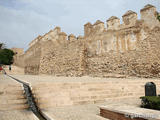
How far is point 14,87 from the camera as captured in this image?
471 cm

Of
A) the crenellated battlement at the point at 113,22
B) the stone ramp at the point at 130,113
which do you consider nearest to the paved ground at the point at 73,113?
the stone ramp at the point at 130,113

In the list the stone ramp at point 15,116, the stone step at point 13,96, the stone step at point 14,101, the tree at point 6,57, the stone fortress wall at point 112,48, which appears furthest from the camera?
the tree at point 6,57

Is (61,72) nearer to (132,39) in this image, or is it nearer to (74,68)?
(74,68)

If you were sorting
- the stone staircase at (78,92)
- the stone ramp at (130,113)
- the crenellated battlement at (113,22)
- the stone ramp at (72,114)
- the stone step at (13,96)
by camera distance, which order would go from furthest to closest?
the crenellated battlement at (113,22) → the stone staircase at (78,92) → the stone step at (13,96) → the stone ramp at (72,114) → the stone ramp at (130,113)

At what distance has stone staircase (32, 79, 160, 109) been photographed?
4245 mm

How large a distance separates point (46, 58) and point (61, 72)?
3516mm

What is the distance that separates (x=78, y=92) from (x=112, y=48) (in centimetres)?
693

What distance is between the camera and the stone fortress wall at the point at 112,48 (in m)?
9.26

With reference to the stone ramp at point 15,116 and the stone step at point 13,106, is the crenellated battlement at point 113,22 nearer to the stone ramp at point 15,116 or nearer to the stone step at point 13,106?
the stone step at point 13,106

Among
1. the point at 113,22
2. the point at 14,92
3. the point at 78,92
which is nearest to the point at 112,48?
the point at 113,22

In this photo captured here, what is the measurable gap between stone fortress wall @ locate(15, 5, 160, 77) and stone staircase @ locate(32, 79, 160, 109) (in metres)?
3.98

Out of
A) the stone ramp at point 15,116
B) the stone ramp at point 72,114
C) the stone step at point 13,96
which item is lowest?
Answer: the stone ramp at point 15,116

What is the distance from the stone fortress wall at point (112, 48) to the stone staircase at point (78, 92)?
3976mm

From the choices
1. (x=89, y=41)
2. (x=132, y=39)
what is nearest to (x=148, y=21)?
(x=132, y=39)
